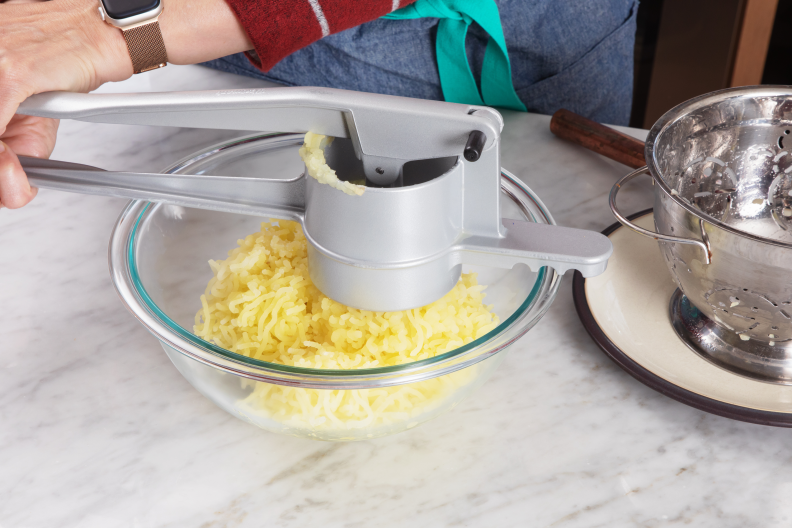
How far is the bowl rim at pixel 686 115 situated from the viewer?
0.59 meters

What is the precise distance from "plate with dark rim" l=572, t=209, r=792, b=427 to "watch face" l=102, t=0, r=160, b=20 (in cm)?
60

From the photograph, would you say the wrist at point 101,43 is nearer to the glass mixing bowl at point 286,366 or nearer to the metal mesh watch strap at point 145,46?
the metal mesh watch strap at point 145,46

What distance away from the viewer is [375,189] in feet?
1.70

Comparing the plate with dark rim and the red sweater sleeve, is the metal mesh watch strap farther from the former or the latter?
the plate with dark rim

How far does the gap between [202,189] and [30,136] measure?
412mm

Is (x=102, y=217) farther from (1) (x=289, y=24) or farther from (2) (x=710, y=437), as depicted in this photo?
(2) (x=710, y=437)

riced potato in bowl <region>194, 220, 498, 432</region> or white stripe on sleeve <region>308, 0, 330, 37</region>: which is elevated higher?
white stripe on sleeve <region>308, 0, 330, 37</region>

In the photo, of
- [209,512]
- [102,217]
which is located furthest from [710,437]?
[102,217]

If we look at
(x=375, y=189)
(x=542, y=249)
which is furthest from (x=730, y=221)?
(x=375, y=189)

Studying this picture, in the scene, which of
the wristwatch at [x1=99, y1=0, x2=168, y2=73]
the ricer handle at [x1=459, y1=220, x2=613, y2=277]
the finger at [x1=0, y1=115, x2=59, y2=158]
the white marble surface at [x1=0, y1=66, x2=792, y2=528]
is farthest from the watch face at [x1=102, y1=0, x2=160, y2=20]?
the ricer handle at [x1=459, y1=220, x2=613, y2=277]

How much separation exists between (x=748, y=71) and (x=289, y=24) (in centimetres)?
169

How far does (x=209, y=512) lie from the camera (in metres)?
0.57

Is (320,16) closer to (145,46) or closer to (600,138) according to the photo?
(145,46)

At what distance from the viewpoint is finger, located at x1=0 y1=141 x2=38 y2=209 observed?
63 centimetres
